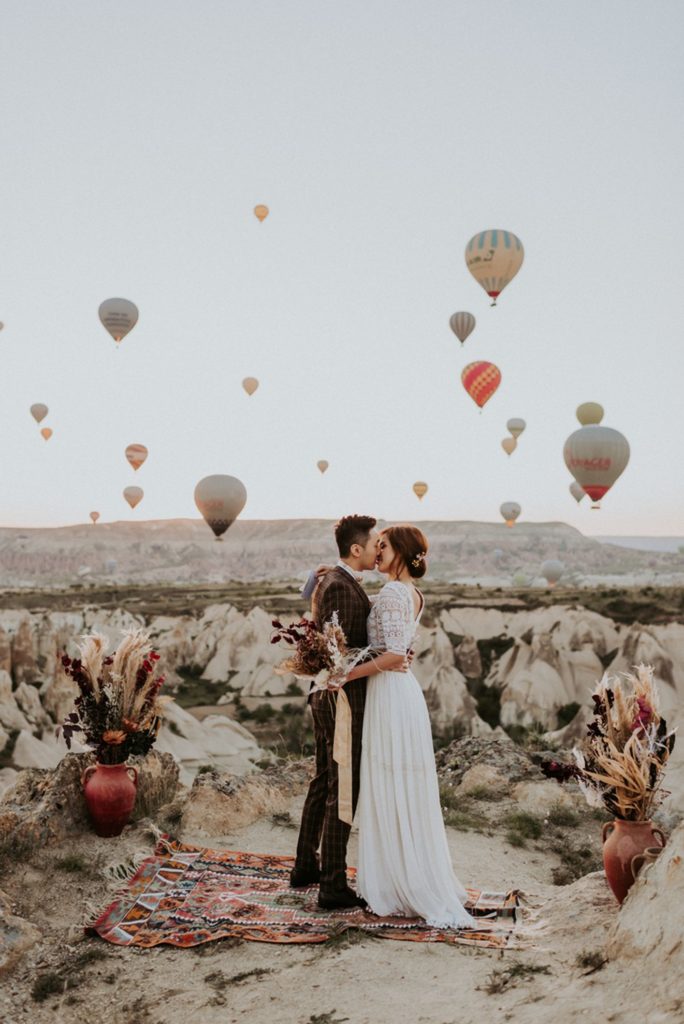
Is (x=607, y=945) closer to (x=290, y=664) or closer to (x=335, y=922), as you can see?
(x=335, y=922)

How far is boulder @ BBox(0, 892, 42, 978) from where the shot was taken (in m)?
4.20

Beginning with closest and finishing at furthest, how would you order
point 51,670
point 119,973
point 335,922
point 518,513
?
point 119,973 → point 335,922 → point 51,670 → point 518,513

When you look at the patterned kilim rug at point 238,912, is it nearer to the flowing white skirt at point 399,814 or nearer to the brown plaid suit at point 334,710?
the flowing white skirt at point 399,814

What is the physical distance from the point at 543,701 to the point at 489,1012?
3087 cm

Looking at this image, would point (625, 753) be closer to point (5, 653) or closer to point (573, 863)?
point (573, 863)

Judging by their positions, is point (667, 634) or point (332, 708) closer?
point (332, 708)

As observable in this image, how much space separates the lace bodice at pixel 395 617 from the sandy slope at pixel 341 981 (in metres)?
1.49

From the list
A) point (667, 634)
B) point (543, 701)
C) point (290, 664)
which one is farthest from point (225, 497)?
point (290, 664)

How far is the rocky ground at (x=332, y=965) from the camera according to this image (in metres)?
3.34

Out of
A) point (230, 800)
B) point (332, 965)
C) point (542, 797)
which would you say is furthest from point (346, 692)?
point (542, 797)

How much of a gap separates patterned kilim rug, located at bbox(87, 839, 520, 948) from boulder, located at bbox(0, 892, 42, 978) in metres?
0.31

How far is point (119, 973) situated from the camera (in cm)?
416

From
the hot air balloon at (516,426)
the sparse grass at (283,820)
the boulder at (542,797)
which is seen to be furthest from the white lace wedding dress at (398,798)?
the hot air balloon at (516,426)

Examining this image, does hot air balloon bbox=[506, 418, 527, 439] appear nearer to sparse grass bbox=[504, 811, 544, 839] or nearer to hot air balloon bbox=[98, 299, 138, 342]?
hot air balloon bbox=[98, 299, 138, 342]
